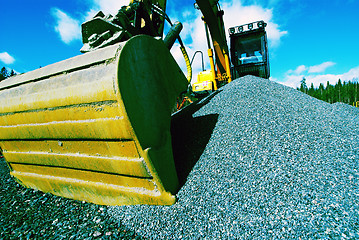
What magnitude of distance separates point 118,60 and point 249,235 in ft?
4.83

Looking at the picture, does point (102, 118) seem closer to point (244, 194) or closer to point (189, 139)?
point (189, 139)

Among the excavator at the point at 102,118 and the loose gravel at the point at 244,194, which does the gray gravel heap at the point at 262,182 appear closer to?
the loose gravel at the point at 244,194

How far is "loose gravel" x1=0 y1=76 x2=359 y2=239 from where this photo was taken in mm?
1245

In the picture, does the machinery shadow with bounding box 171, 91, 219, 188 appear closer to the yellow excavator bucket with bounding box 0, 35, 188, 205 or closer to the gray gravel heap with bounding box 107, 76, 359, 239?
the gray gravel heap with bounding box 107, 76, 359, 239

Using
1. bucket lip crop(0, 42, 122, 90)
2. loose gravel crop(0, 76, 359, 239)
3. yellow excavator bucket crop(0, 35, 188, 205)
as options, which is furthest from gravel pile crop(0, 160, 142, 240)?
bucket lip crop(0, 42, 122, 90)

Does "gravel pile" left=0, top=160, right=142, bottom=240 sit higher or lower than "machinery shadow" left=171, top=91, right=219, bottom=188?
lower

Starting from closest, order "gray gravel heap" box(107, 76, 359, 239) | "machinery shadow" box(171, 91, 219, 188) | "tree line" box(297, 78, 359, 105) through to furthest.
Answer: "gray gravel heap" box(107, 76, 359, 239) → "machinery shadow" box(171, 91, 219, 188) → "tree line" box(297, 78, 359, 105)

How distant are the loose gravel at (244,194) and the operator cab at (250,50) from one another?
414 centimetres

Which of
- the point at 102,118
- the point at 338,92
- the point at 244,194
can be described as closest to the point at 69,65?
the point at 102,118

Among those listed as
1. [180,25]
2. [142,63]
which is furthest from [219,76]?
[142,63]

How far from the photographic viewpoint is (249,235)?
1.21m

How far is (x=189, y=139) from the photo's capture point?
2.28m

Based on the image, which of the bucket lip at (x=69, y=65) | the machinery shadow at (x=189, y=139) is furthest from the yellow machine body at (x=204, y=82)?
the bucket lip at (x=69, y=65)

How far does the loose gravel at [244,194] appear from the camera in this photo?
1245 mm
